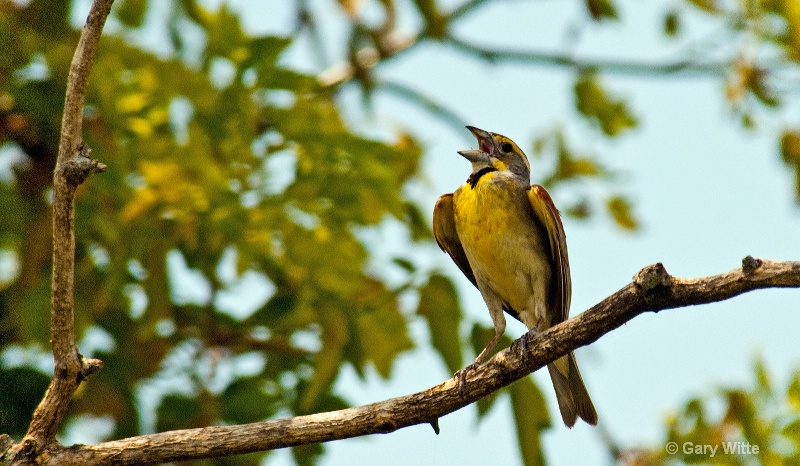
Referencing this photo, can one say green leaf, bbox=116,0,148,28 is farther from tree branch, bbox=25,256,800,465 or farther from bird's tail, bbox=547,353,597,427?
tree branch, bbox=25,256,800,465

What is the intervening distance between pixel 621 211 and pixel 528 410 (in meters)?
3.60

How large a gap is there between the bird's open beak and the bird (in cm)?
A: 52

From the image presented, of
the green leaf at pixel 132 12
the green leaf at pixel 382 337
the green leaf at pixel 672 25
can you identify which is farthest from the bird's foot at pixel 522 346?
the green leaf at pixel 132 12

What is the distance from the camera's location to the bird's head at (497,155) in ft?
22.2

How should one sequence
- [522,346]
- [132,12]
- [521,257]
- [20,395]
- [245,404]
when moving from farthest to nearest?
[132,12] < [245,404] < [521,257] < [20,395] < [522,346]

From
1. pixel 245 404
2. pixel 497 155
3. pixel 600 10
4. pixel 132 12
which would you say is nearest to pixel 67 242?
pixel 245 404

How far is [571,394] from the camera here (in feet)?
18.7

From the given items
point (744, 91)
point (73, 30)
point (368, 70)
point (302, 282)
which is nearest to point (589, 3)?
point (744, 91)

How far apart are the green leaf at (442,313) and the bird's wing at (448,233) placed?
0.57m

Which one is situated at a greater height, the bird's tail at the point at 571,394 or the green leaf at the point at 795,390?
the bird's tail at the point at 571,394

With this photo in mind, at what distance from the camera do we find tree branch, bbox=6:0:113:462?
3.72 meters

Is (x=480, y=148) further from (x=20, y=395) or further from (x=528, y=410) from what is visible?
(x=20, y=395)

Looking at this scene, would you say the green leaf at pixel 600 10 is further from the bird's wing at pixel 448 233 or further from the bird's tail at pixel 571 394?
the bird's tail at pixel 571 394

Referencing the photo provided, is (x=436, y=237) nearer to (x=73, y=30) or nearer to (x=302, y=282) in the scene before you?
(x=302, y=282)
